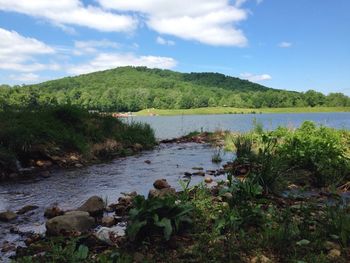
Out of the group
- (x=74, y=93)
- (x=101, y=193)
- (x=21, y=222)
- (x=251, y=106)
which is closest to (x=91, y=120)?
(x=101, y=193)

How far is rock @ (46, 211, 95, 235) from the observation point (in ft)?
18.7

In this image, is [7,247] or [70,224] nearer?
[7,247]

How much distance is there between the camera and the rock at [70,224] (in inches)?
224

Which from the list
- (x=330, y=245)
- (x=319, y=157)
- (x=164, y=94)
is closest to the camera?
(x=330, y=245)

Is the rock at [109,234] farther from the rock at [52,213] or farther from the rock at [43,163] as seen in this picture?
the rock at [43,163]

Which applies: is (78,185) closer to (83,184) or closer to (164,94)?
(83,184)

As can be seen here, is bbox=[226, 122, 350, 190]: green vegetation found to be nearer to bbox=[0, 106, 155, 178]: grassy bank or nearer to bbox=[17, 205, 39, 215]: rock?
bbox=[17, 205, 39, 215]: rock

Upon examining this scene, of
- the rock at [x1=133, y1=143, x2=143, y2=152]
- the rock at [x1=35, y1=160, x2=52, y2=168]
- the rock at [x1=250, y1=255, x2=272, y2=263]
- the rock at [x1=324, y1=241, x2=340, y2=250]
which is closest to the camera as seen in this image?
the rock at [x1=250, y1=255, x2=272, y2=263]

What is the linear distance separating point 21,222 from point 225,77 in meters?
195

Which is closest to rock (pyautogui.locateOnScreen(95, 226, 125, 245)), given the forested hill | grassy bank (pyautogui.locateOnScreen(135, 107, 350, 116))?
the forested hill

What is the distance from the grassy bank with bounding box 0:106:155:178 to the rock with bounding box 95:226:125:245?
715 cm

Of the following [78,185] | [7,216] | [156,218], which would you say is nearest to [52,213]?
[7,216]

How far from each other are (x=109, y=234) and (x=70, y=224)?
796 millimetres

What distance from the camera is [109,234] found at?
5.38 metres
